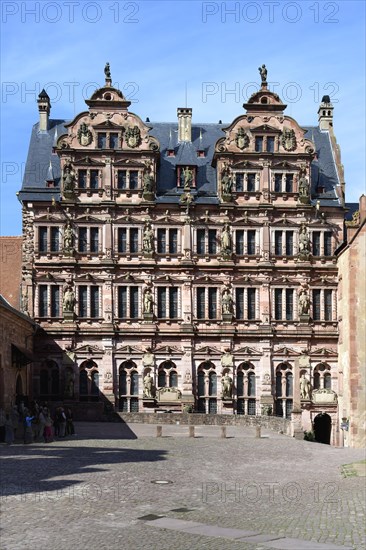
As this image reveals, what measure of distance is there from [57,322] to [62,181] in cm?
868

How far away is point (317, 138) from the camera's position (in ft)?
193

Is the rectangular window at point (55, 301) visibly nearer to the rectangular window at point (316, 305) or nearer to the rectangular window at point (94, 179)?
the rectangular window at point (94, 179)

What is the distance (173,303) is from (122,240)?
5.00m

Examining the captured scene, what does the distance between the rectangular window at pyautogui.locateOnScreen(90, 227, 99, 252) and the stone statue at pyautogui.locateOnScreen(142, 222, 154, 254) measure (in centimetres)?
285

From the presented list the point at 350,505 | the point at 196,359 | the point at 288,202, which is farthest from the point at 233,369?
the point at 350,505

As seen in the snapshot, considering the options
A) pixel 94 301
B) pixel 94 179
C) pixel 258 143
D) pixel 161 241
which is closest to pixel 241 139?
pixel 258 143

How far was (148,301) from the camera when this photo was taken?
52.2m

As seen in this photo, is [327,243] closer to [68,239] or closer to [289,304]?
[289,304]

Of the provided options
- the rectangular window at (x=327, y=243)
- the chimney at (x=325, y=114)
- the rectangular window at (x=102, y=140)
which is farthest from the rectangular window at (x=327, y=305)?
the rectangular window at (x=102, y=140)

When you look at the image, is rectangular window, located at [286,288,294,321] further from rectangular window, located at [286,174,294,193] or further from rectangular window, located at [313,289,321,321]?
rectangular window, located at [286,174,294,193]

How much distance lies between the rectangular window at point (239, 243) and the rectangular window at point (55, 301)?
11.3 meters

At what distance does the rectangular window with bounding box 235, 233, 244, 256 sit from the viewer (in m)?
53.2

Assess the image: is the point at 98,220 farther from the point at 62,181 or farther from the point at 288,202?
the point at 288,202

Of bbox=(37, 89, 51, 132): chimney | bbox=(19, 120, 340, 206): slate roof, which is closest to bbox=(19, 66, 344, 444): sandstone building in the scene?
bbox=(19, 120, 340, 206): slate roof
